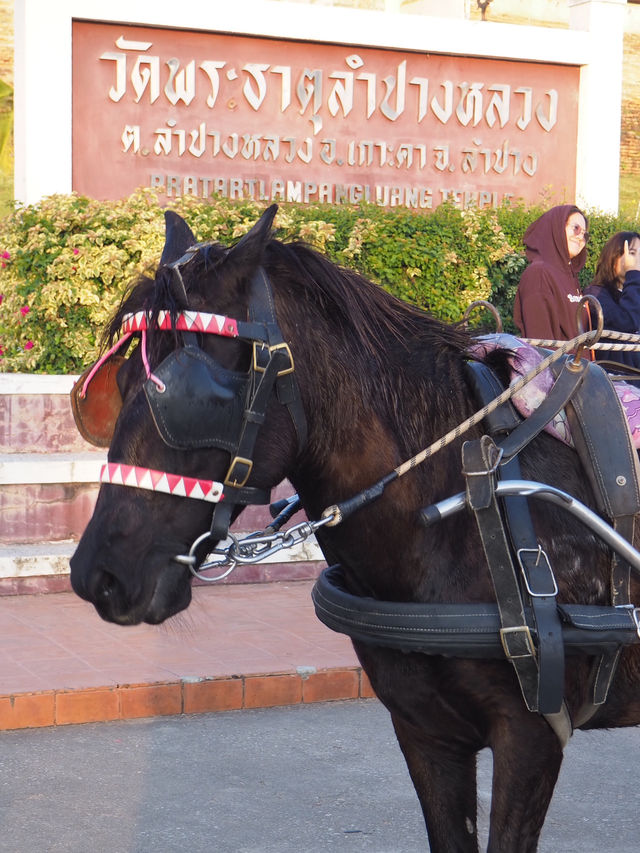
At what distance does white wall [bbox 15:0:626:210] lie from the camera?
8.64m

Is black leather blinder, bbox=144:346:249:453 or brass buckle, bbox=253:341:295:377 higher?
brass buckle, bbox=253:341:295:377

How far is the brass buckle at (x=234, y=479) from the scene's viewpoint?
7.36 feet

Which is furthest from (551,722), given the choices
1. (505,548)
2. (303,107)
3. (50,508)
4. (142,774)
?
(303,107)

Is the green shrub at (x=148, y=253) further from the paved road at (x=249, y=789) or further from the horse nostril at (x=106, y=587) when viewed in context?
the horse nostril at (x=106, y=587)

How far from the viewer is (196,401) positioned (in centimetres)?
220

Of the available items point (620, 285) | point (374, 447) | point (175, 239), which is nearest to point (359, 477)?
point (374, 447)

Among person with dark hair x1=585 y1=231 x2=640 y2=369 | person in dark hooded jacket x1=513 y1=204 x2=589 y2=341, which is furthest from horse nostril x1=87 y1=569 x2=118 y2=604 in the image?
person in dark hooded jacket x1=513 y1=204 x2=589 y2=341

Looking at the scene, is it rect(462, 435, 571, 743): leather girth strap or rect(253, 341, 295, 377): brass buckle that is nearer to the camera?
rect(253, 341, 295, 377): brass buckle

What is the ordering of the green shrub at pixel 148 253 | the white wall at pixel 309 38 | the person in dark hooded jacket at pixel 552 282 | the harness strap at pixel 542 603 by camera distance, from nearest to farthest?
1. the harness strap at pixel 542 603
2. the person in dark hooded jacket at pixel 552 282
3. the green shrub at pixel 148 253
4. the white wall at pixel 309 38

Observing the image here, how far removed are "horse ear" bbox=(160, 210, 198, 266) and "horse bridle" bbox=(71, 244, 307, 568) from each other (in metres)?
0.12

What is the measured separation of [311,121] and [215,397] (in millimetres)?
7617

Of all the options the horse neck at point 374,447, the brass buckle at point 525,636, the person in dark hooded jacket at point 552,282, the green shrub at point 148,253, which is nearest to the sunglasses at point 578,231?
the person in dark hooded jacket at point 552,282

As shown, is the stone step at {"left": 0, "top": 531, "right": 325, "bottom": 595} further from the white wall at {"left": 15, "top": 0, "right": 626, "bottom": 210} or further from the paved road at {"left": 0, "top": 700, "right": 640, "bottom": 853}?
the white wall at {"left": 15, "top": 0, "right": 626, "bottom": 210}

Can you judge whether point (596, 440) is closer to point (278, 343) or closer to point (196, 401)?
point (278, 343)
